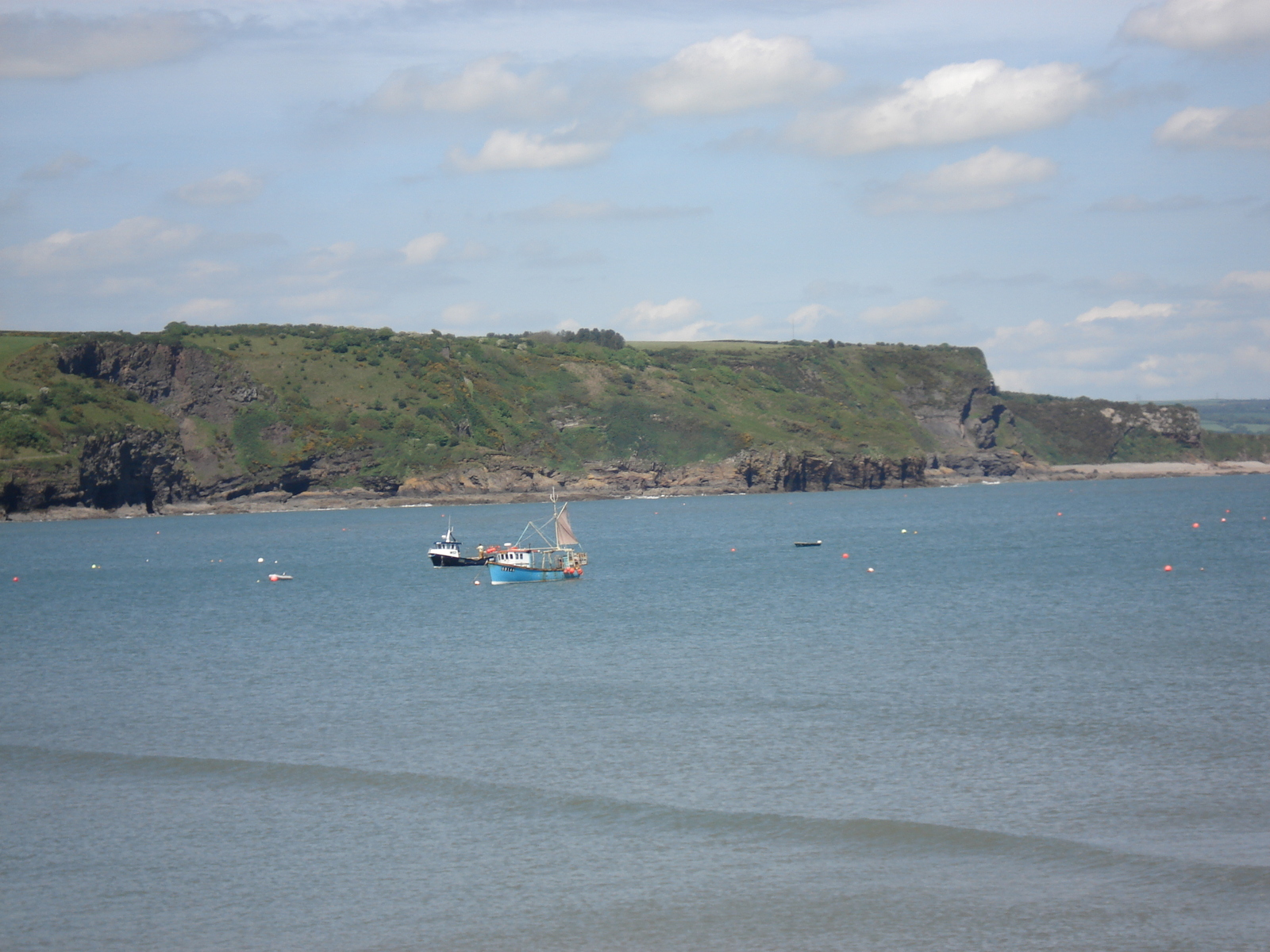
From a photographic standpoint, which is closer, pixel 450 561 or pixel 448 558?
pixel 448 558

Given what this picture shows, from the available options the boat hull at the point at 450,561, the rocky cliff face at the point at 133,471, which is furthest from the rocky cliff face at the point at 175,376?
the boat hull at the point at 450,561

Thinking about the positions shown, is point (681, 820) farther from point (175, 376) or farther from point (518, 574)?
point (175, 376)

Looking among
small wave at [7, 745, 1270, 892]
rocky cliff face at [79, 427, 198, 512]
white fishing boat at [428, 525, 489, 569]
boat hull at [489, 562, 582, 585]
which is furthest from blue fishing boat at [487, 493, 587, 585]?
rocky cliff face at [79, 427, 198, 512]

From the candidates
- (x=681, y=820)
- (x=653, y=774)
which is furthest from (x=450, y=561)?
(x=681, y=820)

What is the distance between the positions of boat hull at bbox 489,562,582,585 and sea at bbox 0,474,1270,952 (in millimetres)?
12827

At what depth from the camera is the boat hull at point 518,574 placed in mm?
71000

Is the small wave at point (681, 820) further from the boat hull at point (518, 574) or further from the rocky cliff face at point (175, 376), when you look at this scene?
the rocky cliff face at point (175, 376)

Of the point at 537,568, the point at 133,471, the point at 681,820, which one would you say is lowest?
the point at 681,820

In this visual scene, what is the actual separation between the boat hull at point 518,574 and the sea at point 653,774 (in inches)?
505

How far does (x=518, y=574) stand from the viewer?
71.1 m

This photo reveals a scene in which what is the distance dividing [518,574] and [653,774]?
4698 cm

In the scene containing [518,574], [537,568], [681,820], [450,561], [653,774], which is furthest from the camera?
[450,561]

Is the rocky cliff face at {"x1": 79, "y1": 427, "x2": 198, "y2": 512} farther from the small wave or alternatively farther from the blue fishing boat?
the small wave

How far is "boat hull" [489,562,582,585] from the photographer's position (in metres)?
71.0
